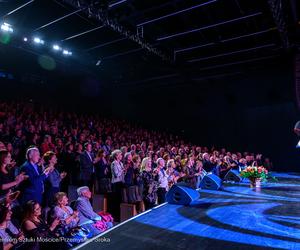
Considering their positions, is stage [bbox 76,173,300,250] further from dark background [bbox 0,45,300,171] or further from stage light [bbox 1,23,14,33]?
dark background [bbox 0,45,300,171]

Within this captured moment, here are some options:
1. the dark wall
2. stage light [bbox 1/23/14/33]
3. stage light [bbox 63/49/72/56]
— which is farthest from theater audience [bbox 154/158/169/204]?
the dark wall

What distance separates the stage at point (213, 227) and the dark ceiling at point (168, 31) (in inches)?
183

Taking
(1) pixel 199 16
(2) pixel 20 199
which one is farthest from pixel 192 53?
(2) pixel 20 199

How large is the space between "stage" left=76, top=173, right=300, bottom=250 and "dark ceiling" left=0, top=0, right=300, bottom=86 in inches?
183

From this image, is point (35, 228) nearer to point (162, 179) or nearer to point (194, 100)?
point (162, 179)

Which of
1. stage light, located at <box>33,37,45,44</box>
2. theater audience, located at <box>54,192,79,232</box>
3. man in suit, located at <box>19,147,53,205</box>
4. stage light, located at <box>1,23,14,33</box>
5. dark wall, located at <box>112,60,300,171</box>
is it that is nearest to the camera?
theater audience, located at <box>54,192,79,232</box>

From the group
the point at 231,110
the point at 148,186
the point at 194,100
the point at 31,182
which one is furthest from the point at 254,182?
the point at 194,100

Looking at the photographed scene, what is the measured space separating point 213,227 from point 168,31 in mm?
7500

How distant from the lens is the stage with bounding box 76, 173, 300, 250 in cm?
296

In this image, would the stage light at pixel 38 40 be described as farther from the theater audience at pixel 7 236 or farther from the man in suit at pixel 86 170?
the theater audience at pixel 7 236

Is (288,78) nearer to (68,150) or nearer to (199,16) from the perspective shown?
(199,16)

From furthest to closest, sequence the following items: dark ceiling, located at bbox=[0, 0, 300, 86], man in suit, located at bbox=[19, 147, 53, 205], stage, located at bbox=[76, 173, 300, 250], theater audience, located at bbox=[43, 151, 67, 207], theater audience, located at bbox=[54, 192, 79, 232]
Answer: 1. dark ceiling, located at bbox=[0, 0, 300, 86]
2. theater audience, located at bbox=[43, 151, 67, 207]
3. man in suit, located at bbox=[19, 147, 53, 205]
4. theater audience, located at bbox=[54, 192, 79, 232]
5. stage, located at bbox=[76, 173, 300, 250]

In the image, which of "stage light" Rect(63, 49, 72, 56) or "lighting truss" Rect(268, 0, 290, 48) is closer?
"lighting truss" Rect(268, 0, 290, 48)

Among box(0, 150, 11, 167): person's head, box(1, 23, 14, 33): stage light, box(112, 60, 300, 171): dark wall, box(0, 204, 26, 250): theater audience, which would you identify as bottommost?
box(0, 204, 26, 250): theater audience
